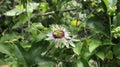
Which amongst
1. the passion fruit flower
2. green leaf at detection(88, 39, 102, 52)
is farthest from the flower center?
green leaf at detection(88, 39, 102, 52)

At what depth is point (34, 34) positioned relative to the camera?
1360 mm

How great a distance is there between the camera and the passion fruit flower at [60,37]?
1.24 m

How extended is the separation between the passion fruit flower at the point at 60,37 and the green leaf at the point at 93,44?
66 mm

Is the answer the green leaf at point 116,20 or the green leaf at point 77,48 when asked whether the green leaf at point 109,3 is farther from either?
the green leaf at point 77,48

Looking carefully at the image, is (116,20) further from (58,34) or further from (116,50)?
(58,34)

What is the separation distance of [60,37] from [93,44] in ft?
0.42

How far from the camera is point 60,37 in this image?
1245mm

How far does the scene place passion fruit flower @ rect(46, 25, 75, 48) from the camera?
1.24m

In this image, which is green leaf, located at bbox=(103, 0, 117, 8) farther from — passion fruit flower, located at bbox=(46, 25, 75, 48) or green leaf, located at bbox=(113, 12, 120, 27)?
passion fruit flower, located at bbox=(46, 25, 75, 48)

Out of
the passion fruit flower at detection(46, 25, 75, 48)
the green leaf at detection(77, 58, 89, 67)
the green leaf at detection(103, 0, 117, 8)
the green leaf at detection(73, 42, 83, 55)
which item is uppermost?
the green leaf at detection(103, 0, 117, 8)

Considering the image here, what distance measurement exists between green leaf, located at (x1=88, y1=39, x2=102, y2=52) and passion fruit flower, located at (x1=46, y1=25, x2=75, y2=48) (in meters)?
0.07

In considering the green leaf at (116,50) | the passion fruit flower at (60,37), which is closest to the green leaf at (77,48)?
the passion fruit flower at (60,37)

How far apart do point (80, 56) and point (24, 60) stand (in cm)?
21

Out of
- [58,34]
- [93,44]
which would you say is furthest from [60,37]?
[93,44]
